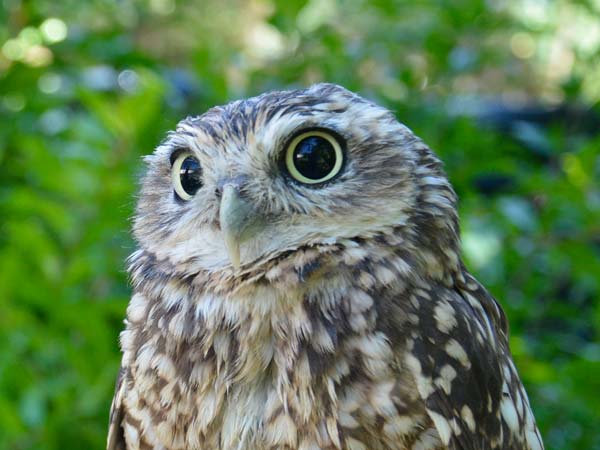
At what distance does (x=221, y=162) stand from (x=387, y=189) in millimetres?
356

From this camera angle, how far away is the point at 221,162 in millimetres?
1559

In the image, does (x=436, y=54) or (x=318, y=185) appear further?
(x=436, y=54)

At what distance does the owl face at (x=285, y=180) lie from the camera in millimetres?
1489

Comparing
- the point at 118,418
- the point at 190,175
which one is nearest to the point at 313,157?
the point at 190,175

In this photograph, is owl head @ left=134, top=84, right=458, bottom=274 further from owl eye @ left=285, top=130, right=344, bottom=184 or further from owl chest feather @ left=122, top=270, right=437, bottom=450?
owl chest feather @ left=122, top=270, right=437, bottom=450

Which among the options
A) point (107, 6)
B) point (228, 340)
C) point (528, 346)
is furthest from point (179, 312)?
point (107, 6)

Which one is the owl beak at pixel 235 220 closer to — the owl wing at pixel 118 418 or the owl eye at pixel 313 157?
the owl eye at pixel 313 157

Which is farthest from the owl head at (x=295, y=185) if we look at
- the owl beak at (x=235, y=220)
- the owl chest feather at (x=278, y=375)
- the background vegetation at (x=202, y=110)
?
the background vegetation at (x=202, y=110)

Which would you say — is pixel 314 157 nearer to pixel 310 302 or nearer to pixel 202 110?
pixel 310 302

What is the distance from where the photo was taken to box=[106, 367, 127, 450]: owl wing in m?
1.70

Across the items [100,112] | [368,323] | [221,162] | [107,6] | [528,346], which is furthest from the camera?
[107,6]

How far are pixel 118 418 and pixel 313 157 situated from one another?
77 cm

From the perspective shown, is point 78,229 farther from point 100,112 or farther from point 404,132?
point 404,132

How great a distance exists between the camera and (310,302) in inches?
58.3
